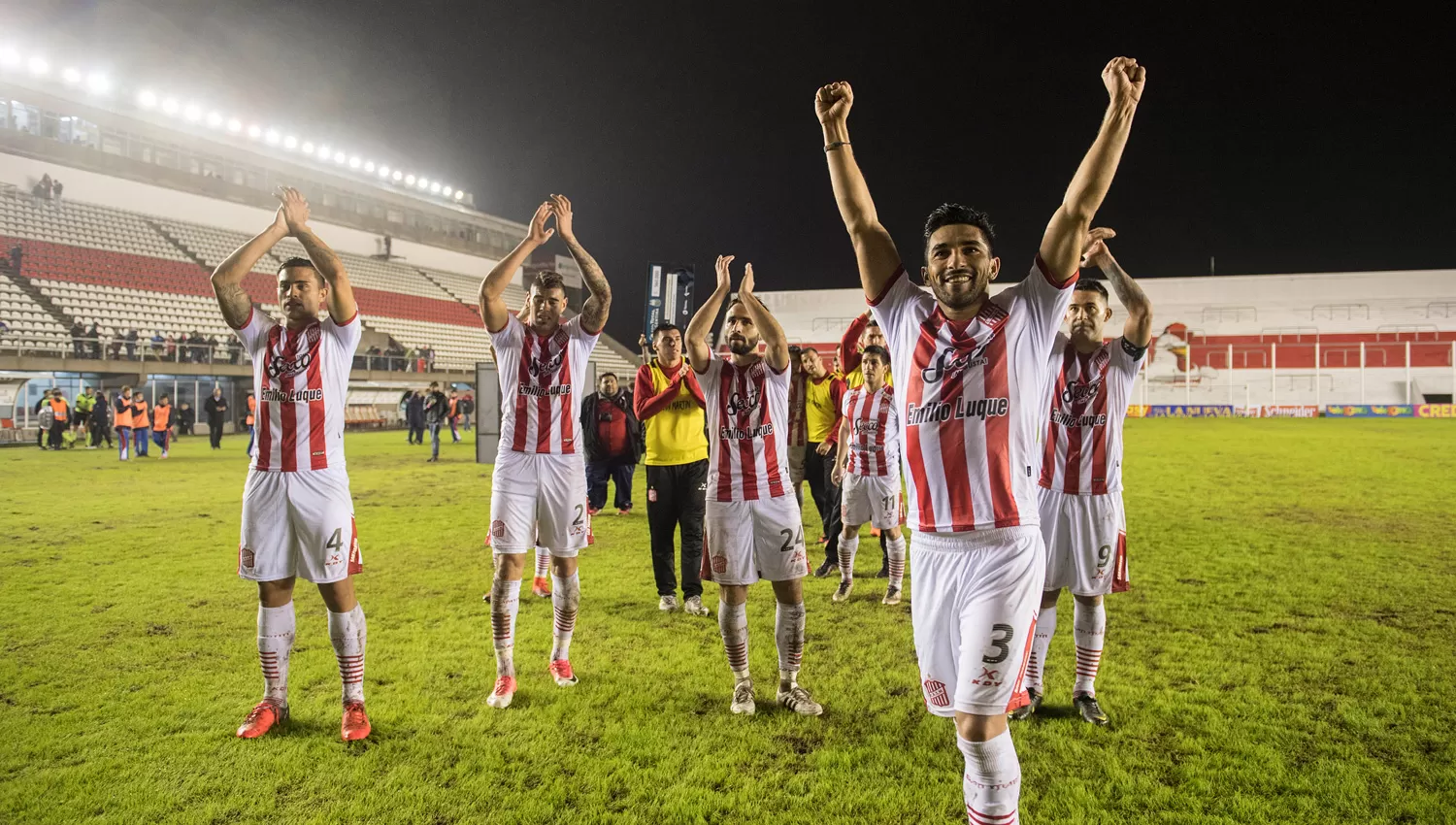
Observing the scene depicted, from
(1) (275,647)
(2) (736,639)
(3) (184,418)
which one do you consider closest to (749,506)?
(2) (736,639)

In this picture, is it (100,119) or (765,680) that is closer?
(765,680)

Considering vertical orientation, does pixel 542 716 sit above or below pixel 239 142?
below

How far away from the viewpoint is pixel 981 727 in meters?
2.74

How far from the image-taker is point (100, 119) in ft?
117

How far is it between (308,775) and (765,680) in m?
2.69

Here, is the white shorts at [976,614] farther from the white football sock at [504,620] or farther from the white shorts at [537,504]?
the white football sock at [504,620]

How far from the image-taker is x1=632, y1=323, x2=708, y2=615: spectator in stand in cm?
726

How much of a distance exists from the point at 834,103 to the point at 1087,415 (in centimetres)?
264

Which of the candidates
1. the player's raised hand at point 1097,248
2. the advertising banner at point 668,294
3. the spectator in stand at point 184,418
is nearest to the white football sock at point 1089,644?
the player's raised hand at point 1097,248

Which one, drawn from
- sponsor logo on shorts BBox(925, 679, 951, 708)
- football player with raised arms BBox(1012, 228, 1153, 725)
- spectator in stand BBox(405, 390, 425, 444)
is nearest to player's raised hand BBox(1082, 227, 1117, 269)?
football player with raised arms BBox(1012, 228, 1153, 725)

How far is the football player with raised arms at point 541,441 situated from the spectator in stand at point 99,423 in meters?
25.7

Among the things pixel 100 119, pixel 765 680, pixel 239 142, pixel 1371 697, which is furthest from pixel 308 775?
pixel 239 142

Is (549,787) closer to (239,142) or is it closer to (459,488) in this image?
(459,488)

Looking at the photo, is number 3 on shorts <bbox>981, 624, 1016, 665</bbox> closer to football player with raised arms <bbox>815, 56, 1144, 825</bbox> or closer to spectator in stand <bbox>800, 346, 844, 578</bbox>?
football player with raised arms <bbox>815, 56, 1144, 825</bbox>
